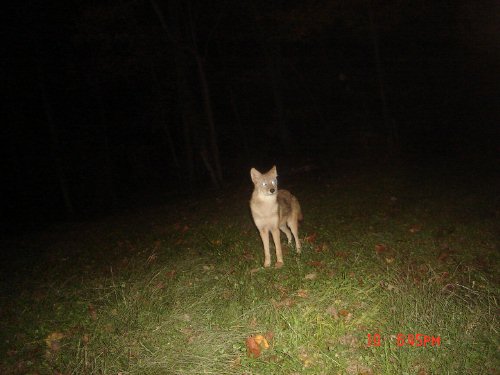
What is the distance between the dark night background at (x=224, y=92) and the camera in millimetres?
17531

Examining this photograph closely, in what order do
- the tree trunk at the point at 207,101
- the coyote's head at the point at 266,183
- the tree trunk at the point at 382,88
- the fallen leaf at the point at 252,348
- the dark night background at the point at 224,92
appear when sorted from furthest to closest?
the tree trunk at the point at 382,88, the dark night background at the point at 224,92, the tree trunk at the point at 207,101, the coyote's head at the point at 266,183, the fallen leaf at the point at 252,348

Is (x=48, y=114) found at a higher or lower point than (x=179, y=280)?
higher

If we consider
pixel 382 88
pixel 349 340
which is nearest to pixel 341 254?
pixel 349 340

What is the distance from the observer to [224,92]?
3048 cm

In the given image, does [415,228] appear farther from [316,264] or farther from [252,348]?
[252,348]

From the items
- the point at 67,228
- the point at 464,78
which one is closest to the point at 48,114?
the point at 67,228

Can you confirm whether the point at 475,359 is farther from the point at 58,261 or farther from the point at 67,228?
the point at 67,228

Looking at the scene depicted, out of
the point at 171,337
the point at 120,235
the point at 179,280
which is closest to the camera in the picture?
the point at 171,337

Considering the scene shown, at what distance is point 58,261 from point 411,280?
7974 millimetres

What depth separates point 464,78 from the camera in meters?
26.6

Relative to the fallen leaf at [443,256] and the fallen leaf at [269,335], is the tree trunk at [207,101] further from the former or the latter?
the fallen leaf at [269,335]
